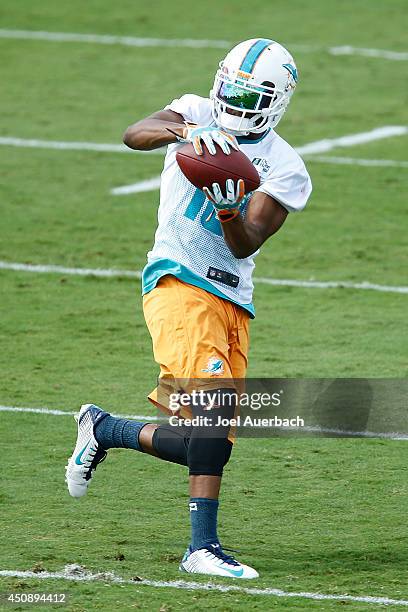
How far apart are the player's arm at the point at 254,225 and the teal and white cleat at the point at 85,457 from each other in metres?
1.07

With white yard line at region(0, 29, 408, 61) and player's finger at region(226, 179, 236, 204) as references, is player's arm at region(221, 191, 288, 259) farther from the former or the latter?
white yard line at region(0, 29, 408, 61)

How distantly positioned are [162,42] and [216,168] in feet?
45.6

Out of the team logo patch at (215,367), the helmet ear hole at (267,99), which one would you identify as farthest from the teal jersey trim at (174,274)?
the helmet ear hole at (267,99)

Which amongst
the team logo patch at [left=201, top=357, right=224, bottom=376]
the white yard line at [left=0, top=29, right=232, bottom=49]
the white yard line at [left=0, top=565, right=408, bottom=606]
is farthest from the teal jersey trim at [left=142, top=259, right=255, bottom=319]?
the white yard line at [left=0, top=29, right=232, bottom=49]

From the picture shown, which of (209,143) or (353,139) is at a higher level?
(353,139)

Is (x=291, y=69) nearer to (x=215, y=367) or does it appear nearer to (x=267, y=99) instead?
(x=267, y=99)

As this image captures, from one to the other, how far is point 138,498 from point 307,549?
97 cm

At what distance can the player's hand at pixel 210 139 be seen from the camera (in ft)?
18.3

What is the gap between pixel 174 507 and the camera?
21.1 ft

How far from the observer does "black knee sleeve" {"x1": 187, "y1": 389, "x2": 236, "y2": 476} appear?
18.6 ft

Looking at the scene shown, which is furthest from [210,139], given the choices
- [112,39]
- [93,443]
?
[112,39]

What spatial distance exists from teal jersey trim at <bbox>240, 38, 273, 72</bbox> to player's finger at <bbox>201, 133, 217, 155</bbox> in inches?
17.9

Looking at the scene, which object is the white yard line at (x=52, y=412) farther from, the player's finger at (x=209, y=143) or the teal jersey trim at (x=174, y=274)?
the player's finger at (x=209, y=143)

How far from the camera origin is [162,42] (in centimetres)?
1908
